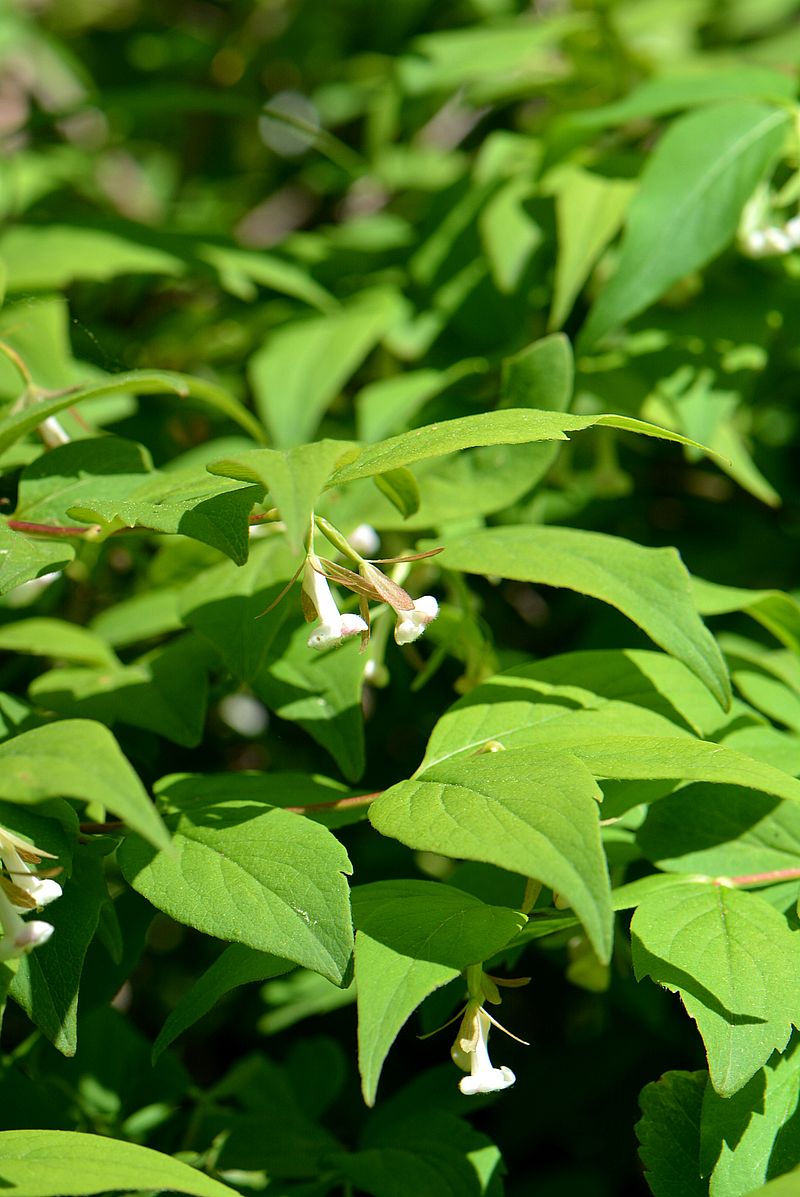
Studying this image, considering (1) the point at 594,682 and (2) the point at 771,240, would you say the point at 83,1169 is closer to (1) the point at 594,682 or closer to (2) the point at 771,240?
(1) the point at 594,682

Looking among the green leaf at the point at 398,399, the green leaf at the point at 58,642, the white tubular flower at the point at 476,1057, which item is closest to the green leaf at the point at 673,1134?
the white tubular flower at the point at 476,1057

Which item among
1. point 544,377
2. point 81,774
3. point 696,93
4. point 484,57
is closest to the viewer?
point 81,774

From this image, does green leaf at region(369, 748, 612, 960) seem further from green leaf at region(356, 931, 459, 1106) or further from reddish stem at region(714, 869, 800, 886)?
reddish stem at region(714, 869, 800, 886)

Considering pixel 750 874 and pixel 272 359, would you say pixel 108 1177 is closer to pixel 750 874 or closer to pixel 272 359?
pixel 750 874

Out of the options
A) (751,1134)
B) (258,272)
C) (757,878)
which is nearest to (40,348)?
(258,272)

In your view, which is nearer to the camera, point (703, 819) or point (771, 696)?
point (703, 819)

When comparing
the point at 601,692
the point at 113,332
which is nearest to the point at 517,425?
the point at 601,692
